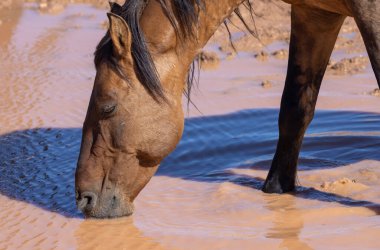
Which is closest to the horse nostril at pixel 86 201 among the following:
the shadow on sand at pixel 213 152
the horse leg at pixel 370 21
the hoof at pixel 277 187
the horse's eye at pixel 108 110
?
the shadow on sand at pixel 213 152

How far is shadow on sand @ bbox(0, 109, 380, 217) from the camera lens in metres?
5.33

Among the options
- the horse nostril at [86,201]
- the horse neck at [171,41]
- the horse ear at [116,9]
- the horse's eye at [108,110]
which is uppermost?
the horse ear at [116,9]

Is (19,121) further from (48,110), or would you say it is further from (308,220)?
(308,220)

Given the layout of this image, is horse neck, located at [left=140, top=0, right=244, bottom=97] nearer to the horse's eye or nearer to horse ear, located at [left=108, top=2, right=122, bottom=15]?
horse ear, located at [left=108, top=2, right=122, bottom=15]

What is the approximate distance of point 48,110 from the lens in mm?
7344

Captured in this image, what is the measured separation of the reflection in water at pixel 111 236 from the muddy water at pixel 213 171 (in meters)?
0.01

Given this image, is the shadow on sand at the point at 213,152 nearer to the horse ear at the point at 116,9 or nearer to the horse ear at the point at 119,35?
the horse ear at the point at 119,35

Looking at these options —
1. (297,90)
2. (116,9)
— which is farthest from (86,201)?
(297,90)

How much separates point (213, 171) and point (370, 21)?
6.30ft

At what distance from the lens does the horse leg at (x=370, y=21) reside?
425cm

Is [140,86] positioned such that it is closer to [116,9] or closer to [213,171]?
[116,9]

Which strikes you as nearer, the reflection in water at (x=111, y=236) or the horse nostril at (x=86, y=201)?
the reflection in water at (x=111, y=236)

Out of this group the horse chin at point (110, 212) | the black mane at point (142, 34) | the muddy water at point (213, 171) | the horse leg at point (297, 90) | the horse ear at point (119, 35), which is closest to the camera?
the horse ear at point (119, 35)

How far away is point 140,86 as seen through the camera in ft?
14.3
